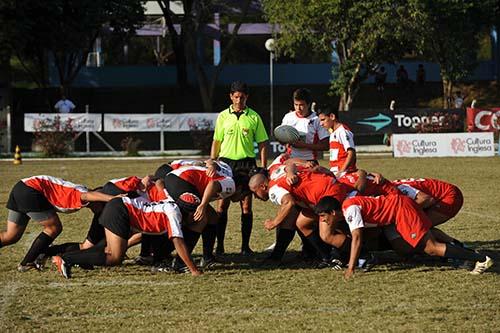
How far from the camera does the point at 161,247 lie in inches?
429

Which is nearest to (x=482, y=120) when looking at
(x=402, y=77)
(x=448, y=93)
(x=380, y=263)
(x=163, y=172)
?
Result: (x=448, y=93)

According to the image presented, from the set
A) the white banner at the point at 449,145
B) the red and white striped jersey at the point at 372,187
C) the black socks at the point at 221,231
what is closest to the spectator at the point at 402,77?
the white banner at the point at 449,145

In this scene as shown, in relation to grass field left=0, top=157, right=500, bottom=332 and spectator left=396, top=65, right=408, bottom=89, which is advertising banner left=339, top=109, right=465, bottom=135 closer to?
spectator left=396, top=65, right=408, bottom=89

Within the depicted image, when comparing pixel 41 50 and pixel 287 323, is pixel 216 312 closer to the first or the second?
pixel 287 323

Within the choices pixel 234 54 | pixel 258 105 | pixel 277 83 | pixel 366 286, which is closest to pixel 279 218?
pixel 366 286

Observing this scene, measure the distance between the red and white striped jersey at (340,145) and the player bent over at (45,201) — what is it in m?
2.88

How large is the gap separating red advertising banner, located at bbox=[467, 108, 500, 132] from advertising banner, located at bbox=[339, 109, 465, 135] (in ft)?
0.83

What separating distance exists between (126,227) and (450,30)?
31701 mm

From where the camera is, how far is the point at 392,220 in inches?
399

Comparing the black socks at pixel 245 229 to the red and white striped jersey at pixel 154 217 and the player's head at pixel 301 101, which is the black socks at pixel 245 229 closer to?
the player's head at pixel 301 101

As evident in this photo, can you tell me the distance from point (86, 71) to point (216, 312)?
43.8 meters

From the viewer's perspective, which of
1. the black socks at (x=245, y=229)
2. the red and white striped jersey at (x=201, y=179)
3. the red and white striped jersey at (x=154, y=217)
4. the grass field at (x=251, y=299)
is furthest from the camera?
the black socks at (x=245, y=229)

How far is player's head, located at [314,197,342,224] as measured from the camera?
32.8 feet

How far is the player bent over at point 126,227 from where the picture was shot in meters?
10.0
